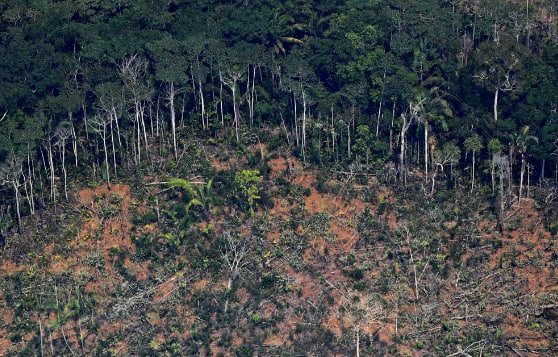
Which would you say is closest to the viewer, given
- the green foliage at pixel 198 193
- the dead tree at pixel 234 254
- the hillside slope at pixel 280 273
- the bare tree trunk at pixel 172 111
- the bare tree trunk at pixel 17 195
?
the hillside slope at pixel 280 273

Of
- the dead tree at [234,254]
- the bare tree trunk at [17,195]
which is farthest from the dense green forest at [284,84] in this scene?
the dead tree at [234,254]

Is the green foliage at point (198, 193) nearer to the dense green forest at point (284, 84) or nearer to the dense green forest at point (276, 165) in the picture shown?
the dense green forest at point (276, 165)

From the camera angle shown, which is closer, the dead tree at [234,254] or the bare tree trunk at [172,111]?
the dead tree at [234,254]

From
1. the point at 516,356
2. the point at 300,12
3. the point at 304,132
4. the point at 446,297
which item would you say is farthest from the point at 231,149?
the point at 516,356

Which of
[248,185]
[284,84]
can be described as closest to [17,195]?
[248,185]

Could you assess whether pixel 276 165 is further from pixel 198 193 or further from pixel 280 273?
pixel 280 273

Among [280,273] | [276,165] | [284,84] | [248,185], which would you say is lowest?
[280,273]

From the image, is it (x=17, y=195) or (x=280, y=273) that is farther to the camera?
(x=17, y=195)

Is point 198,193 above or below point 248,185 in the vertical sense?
below

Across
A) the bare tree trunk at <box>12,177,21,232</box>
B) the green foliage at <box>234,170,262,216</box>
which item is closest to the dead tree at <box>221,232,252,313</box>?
the green foliage at <box>234,170,262,216</box>
